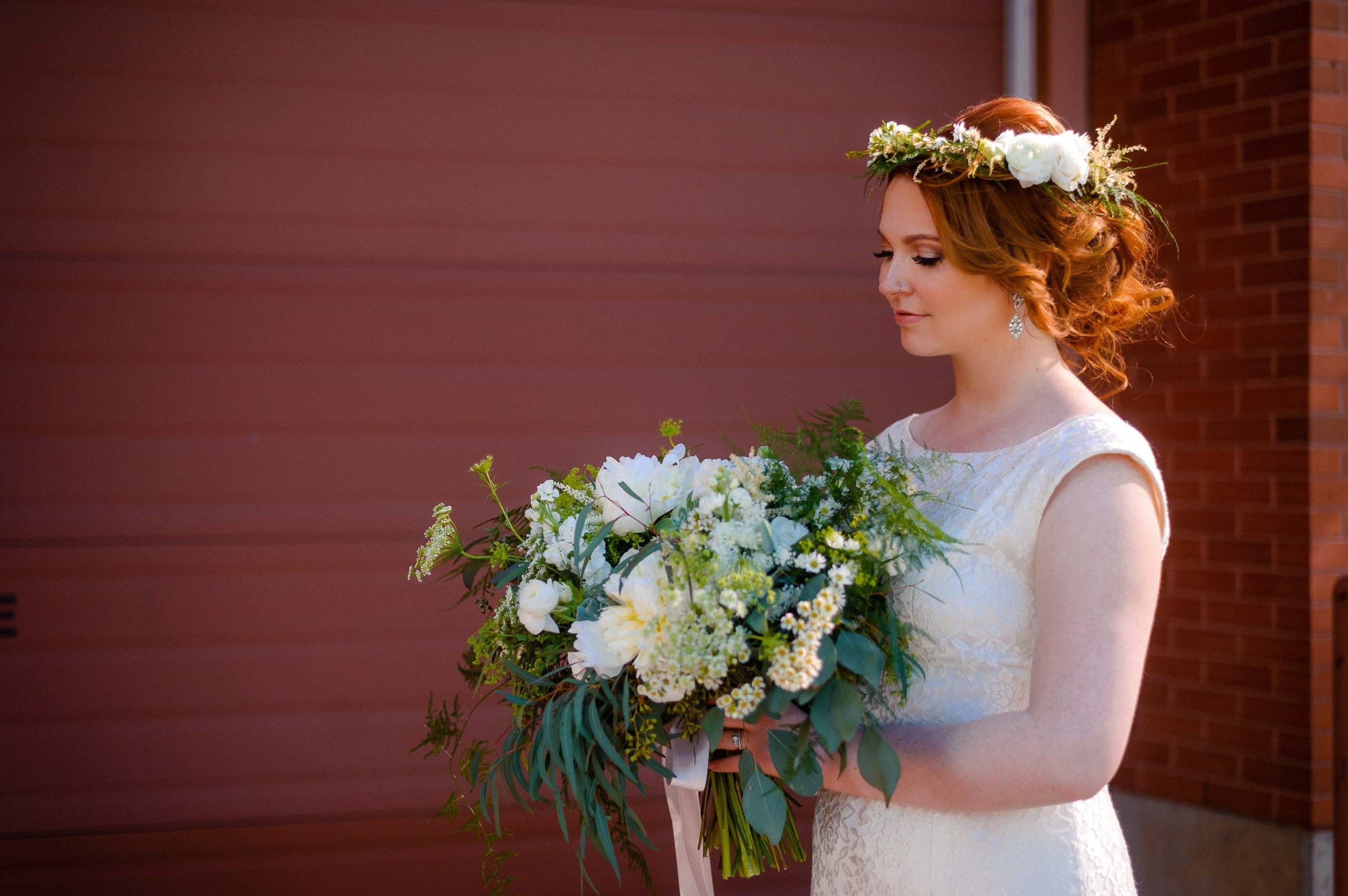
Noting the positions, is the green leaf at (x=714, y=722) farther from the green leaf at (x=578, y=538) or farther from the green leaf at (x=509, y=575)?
the green leaf at (x=509, y=575)

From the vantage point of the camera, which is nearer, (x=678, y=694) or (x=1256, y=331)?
(x=678, y=694)

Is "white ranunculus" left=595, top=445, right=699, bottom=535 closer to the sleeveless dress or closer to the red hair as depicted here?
the sleeveless dress

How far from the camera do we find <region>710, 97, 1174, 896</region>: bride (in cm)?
173

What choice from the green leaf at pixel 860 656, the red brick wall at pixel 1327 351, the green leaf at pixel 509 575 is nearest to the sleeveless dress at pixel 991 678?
the green leaf at pixel 860 656

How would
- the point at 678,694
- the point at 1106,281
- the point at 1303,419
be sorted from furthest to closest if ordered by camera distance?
the point at 1303,419
the point at 1106,281
the point at 678,694

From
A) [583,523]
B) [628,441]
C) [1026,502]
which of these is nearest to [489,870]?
[628,441]

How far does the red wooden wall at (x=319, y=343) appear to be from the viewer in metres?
3.41

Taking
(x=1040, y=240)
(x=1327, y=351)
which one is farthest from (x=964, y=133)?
(x=1327, y=351)

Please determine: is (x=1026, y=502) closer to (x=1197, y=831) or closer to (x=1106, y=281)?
(x=1106, y=281)

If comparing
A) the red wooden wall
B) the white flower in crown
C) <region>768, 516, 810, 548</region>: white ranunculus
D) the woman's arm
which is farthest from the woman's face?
the red wooden wall

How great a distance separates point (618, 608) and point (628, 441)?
2.10m

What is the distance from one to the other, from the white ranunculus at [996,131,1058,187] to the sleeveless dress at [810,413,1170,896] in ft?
1.35

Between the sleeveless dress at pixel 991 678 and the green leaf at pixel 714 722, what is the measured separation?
0.30 metres

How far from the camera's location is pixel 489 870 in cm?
366
